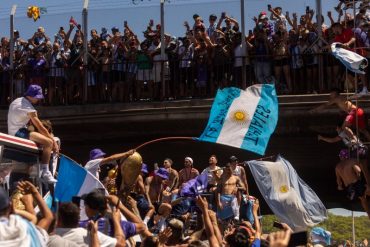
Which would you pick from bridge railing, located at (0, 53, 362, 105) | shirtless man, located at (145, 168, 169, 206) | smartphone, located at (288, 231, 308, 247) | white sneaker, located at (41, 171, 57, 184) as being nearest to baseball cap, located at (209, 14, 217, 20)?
bridge railing, located at (0, 53, 362, 105)

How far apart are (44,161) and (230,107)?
3168mm

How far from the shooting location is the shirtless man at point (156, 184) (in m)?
17.0

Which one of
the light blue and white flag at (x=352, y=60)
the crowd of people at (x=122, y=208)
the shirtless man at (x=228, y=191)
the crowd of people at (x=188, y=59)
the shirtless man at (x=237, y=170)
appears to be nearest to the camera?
the crowd of people at (x=122, y=208)

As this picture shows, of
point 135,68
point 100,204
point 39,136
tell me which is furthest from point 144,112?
point 100,204

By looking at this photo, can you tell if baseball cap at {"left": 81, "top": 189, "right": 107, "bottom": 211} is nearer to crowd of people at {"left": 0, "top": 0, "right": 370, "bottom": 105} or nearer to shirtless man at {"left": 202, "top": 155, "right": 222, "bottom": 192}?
shirtless man at {"left": 202, "top": 155, "right": 222, "bottom": 192}

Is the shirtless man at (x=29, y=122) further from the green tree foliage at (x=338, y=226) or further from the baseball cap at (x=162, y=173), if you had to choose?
the green tree foliage at (x=338, y=226)

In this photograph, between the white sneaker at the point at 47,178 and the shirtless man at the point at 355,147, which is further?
the shirtless man at the point at 355,147

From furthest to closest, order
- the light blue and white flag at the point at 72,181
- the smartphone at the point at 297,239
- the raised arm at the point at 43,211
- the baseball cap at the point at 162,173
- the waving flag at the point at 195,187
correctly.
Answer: the baseball cap at the point at 162,173 → the waving flag at the point at 195,187 → the light blue and white flag at the point at 72,181 → the smartphone at the point at 297,239 → the raised arm at the point at 43,211

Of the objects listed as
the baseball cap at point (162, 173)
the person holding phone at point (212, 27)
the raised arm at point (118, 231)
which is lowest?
the baseball cap at point (162, 173)

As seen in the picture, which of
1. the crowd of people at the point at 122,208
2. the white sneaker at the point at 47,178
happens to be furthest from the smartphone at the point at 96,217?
the white sneaker at the point at 47,178

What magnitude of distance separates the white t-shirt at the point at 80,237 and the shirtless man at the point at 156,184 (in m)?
8.91

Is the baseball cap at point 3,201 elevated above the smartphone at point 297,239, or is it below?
above

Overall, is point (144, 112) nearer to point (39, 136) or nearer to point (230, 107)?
point (230, 107)

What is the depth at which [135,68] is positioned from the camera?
2003 cm
